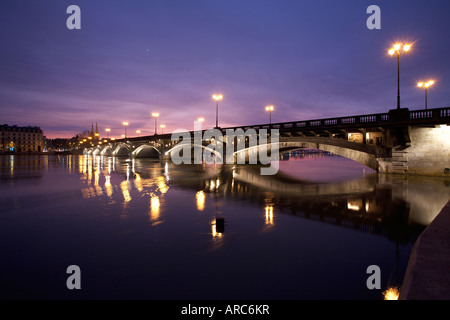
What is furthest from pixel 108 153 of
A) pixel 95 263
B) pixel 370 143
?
pixel 95 263

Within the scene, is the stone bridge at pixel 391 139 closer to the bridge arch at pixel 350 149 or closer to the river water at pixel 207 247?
the bridge arch at pixel 350 149

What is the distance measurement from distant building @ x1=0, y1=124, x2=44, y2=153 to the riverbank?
612 feet

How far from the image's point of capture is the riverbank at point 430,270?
3636mm

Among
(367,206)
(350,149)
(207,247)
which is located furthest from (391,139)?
(207,247)

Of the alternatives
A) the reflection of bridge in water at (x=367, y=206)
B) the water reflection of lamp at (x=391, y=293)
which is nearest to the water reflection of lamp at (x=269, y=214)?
the reflection of bridge in water at (x=367, y=206)

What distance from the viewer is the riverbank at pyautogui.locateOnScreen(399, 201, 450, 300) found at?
11.9 ft

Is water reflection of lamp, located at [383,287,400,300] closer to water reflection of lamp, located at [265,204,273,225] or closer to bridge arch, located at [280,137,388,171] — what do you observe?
water reflection of lamp, located at [265,204,273,225]

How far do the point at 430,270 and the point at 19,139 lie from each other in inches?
8069

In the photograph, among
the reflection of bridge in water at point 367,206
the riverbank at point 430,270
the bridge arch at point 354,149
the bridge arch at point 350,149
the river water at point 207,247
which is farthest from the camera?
the bridge arch at point 350,149

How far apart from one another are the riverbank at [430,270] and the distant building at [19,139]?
18644 centimetres

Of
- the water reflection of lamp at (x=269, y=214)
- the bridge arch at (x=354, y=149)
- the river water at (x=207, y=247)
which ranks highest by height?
the bridge arch at (x=354, y=149)

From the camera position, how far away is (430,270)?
436cm

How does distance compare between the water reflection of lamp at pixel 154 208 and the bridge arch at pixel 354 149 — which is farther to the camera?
the bridge arch at pixel 354 149
